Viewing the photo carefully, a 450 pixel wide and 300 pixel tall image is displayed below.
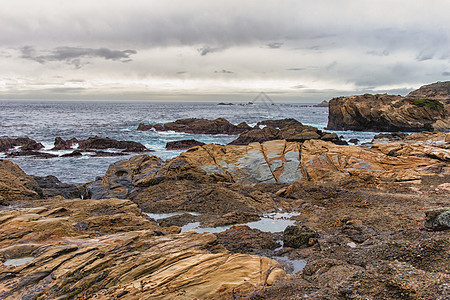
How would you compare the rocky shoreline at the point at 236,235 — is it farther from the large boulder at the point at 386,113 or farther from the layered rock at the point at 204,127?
the large boulder at the point at 386,113

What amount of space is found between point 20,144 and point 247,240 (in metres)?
39.3

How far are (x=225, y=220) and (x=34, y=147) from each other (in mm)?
33846

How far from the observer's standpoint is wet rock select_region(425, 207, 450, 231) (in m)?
6.79

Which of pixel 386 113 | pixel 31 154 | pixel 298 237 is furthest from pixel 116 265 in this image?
pixel 386 113

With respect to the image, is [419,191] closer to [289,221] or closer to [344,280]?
[289,221]

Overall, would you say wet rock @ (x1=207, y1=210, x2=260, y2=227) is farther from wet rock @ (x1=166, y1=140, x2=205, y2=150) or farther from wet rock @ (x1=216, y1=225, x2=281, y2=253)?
wet rock @ (x1=166, y1=140, x2=205, y2=150)

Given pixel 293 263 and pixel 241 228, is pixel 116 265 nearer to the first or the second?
pixel 293 263

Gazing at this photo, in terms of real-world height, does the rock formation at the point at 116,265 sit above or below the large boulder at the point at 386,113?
below

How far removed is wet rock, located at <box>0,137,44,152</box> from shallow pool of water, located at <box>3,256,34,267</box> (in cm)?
3368

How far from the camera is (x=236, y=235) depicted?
28.9 feet

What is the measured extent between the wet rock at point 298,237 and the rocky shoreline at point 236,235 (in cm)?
3

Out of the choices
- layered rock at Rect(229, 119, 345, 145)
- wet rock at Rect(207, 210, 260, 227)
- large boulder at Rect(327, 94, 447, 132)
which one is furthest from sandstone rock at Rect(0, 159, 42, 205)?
large boulder at Rect(327, 94, 447, 132)

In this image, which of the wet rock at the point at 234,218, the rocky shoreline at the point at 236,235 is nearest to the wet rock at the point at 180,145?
the rocky shoreline at the point at 236,235

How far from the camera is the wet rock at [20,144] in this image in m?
34.1
